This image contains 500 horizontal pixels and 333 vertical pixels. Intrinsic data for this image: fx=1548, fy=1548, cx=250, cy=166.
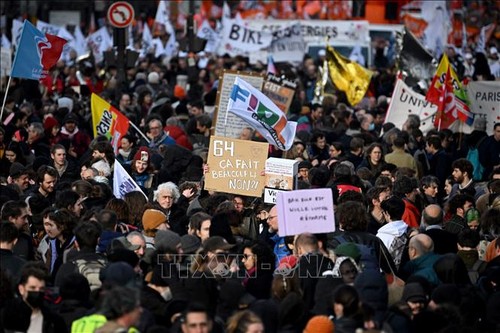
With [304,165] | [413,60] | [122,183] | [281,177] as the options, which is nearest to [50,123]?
[304,165]

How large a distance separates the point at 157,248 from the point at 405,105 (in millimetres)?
12037

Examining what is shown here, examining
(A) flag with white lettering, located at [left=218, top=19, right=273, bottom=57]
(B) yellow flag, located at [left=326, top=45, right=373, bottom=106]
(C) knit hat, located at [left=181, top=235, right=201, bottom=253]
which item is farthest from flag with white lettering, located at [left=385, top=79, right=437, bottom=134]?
(A) flag with white lettering, located at [left=218, top=19, right=273, bottom=57]

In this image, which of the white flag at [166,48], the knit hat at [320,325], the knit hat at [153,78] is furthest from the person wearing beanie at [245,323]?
the white flag at [166,48]

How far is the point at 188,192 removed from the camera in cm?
1384

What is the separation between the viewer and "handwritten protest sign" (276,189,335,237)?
1065 centimetres

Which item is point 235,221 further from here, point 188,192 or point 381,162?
→ point 381,162

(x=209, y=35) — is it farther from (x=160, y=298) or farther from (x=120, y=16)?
(x=160, y=298)

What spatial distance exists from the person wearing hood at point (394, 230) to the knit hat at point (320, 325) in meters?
2.94

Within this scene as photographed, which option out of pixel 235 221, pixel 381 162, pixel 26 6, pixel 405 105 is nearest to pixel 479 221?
pixel 235 221

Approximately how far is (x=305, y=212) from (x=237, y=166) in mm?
3196

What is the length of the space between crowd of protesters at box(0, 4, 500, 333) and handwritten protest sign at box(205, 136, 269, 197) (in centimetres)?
17

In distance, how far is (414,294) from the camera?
32.0 feet

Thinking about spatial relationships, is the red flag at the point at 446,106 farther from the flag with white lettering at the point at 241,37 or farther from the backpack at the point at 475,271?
the flag with white lettering at the point at 241,37

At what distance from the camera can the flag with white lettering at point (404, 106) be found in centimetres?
2188
